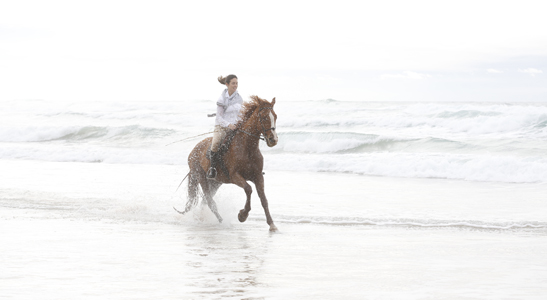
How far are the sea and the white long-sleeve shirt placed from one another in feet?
5.08

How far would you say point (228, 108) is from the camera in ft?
29.3

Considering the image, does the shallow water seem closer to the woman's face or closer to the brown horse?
the brown horse

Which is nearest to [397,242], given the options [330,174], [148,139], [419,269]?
[419,269]

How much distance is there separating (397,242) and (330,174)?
9.46 metres

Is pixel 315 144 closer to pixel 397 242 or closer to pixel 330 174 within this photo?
pixel 330 174

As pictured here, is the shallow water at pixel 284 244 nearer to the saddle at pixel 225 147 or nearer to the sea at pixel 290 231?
the sea at pixel 290 231

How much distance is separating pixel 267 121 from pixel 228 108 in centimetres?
92

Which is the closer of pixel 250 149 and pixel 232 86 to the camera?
pixel 250 149

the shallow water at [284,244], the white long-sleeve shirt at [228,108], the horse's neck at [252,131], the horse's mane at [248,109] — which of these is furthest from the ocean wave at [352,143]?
the horse's neck at [252,131]

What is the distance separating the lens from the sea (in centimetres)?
527

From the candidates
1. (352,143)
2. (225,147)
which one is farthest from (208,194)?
(352,143)

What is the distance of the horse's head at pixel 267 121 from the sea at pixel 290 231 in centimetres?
126

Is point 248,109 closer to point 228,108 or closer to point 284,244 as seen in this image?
point 228,108

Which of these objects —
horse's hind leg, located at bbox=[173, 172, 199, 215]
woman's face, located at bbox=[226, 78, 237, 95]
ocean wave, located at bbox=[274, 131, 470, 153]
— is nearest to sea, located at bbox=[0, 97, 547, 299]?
horse's hind leg, located at bbox=[173, 172, 199, 215]
